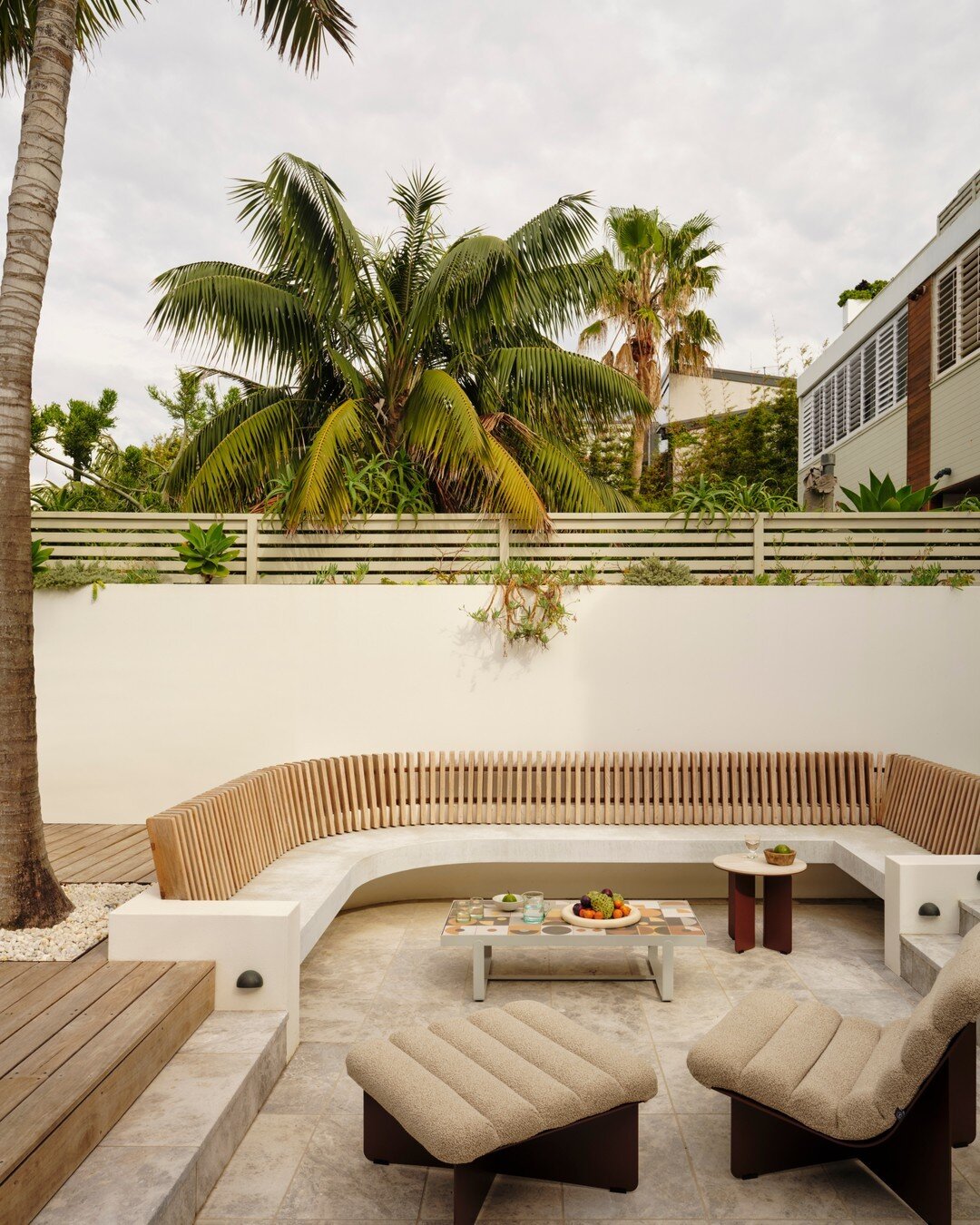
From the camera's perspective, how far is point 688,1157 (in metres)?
3.31

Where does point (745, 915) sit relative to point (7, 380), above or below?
below

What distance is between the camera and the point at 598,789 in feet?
22.7

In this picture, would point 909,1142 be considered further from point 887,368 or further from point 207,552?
point 887,368

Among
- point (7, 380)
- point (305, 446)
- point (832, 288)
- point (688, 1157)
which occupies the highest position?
point (832, 288)

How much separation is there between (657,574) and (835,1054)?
4.58 meters

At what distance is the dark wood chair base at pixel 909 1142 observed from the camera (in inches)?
111

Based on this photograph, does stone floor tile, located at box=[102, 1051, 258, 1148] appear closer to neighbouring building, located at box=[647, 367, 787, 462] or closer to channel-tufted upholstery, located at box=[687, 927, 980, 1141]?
channel-tufted upholstery, located at box=[687, 927, 980, 1141]

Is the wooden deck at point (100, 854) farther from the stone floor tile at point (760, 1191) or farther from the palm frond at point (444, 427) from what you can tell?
the palm frond at point (444, 427)

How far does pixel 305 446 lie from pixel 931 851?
22.0 ft

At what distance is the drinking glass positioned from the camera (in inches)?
199

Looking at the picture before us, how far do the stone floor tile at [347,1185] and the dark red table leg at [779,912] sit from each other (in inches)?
127

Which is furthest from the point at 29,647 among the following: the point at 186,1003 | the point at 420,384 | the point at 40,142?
the point at 420,384

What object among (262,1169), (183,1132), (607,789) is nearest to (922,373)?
(607,789)

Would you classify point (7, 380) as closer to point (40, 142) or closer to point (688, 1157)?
point (40, 142)
